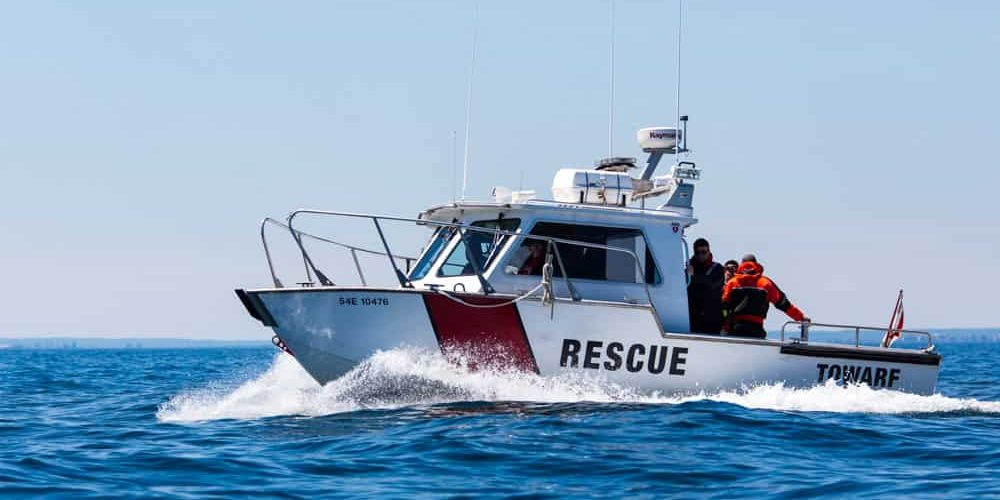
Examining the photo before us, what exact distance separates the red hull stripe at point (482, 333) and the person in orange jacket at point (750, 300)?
2577 millimetres

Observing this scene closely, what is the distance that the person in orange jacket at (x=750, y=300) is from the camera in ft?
41.0

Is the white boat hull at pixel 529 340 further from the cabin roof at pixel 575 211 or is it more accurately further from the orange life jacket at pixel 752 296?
the cabin roof at pixel 575 211

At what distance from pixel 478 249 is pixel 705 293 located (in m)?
2.47

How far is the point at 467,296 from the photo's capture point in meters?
11.1

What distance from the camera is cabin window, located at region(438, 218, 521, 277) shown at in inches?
468

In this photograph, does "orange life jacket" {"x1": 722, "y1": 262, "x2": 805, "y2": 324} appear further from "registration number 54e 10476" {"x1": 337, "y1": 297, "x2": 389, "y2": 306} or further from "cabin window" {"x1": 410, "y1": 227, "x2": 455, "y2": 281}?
"registration number 54e 10476" {"x1": 337, "y1": 297, "x2": 389, "y2": 306}

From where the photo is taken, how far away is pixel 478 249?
12172 millimetres

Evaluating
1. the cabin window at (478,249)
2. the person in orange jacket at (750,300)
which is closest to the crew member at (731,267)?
the person in orange jacket at (750,300)

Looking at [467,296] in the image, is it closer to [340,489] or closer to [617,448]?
[617,448]

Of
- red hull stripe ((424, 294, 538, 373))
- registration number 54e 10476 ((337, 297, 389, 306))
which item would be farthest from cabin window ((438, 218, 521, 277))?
registration number 54e 10476 ((337, 297, 389, 306))

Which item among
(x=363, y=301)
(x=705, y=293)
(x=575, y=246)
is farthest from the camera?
(x=705, y=293)

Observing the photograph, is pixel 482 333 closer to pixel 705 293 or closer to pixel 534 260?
pixel 534 260

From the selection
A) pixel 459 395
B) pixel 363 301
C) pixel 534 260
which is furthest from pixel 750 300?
pixel 363 301

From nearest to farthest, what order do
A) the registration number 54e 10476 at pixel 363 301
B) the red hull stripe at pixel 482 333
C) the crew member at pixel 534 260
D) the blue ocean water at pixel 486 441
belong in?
the blue ocean water at pixel 486 441 < the registration number 54e 10476 at pixel 363 301 < the red hull stripe at pixel 482 333 < the crew member at pixel 534 260
